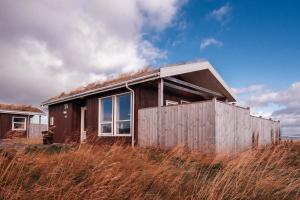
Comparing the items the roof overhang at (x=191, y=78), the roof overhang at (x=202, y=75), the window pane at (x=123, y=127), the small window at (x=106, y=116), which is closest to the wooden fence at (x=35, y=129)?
the roof overhang at (x=191, y=78)

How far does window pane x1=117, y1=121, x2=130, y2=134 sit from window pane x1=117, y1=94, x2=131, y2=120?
24 centimetres

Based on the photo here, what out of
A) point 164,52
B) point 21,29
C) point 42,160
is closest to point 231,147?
point 164,52

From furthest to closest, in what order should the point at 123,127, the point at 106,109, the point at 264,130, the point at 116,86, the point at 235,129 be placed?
the point at 264,130
the point at 106,109
the point at 123,127
the point at 116,86
the point at 235,129

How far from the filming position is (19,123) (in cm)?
2341

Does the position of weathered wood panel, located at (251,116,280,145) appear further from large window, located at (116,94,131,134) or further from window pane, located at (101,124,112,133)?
window pane, located at (101,124,112,133)

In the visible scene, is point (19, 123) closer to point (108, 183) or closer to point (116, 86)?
point (116, 86)

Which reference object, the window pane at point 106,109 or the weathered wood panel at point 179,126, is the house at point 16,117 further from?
the weathered wood panel at point 179,126

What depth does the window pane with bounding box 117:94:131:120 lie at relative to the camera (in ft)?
37.1

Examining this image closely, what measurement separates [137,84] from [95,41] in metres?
2.65

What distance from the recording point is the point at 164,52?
33.6 feet

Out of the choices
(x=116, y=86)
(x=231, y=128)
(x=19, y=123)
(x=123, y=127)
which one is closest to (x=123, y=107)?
(x=123, y=127)

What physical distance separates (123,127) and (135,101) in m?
1.50

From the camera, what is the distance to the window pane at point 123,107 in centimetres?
1130

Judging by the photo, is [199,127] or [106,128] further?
[106,128]
